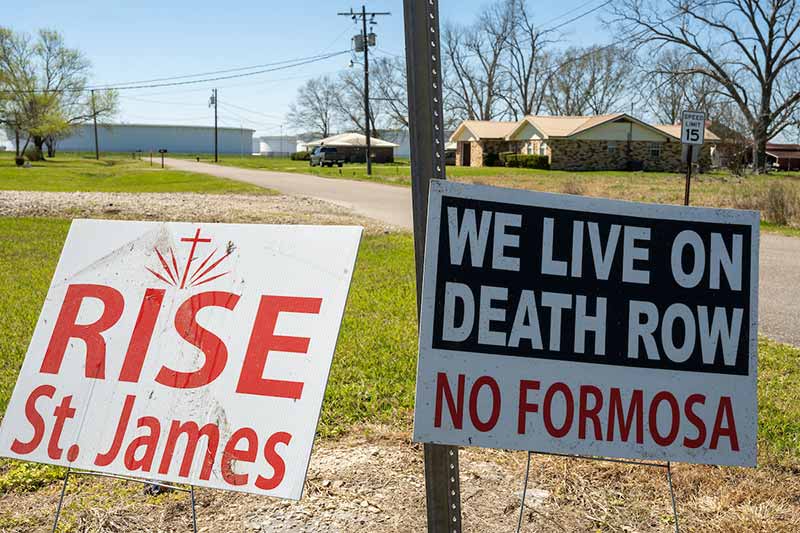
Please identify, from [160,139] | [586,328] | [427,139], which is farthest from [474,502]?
[160,139]

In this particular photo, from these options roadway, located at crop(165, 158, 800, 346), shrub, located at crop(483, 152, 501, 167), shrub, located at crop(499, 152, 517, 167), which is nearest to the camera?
roadway, located at crop(165, 158, 800, 346)

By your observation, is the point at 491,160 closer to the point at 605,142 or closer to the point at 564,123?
the point at 564,123

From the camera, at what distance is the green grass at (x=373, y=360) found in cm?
408

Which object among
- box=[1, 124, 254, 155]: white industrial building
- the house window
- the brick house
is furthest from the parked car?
box=[1, 124, 254, 155]: white industrial building

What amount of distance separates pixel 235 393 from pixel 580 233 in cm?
117

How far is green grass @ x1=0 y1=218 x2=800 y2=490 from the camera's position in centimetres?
408

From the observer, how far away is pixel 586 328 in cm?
230

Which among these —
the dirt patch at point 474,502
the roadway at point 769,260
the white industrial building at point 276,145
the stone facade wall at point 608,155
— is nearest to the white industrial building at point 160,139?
the white industrial building at point 276,145

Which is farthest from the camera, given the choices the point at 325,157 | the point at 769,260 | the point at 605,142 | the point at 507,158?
the point at 507,158

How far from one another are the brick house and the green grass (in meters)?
43.7

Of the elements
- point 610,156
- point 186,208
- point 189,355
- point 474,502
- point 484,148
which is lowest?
point 474,502

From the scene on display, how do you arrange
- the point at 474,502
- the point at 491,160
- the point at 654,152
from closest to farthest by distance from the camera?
1. the point at 474,502
2. the point at 654,152
3. the point at 491,160

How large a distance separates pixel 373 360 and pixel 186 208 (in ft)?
42.3

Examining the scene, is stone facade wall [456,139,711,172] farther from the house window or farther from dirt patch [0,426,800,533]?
dirt patch [0,426,800,533]
